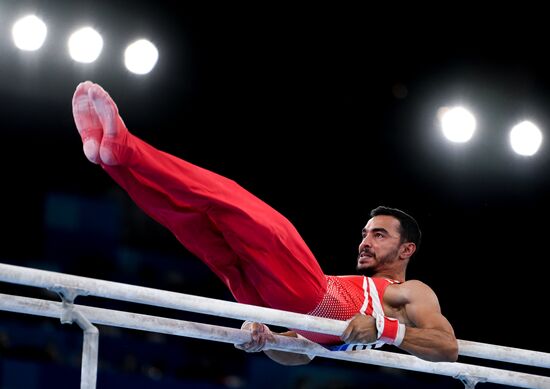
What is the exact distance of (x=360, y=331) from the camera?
3.56 meters

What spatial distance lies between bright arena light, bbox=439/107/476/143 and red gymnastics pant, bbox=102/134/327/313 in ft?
14.0

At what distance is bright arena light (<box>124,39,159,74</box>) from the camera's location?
7.15 metres

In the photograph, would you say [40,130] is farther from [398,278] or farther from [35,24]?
[398,278]

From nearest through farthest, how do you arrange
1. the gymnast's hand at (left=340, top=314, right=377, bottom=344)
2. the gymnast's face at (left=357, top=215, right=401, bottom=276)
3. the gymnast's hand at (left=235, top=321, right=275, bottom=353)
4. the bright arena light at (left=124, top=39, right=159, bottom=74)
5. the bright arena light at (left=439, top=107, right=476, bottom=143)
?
1. the gymnast's hand at (left=340, top=314, right=377, bottom=344)
2. the gymnast's hand at (left=235, top=321, right=275, bottom=353)
3. the gymnast's face at (left=357, top=215, right=401, bottom=276)
4. the bright arena light at (left=124, top=39, right=159, bottom=74)
5. the bright arena light at (left=439, top=107, right=476, bottom=143)

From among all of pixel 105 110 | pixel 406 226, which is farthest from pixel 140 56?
pixel 105 110

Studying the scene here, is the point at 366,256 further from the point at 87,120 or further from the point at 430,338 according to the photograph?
the point at 87,120

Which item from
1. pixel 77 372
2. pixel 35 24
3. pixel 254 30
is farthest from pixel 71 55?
pixel 77 372

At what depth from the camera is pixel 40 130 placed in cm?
859

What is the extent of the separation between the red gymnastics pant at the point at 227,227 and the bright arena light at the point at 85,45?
11.5ft

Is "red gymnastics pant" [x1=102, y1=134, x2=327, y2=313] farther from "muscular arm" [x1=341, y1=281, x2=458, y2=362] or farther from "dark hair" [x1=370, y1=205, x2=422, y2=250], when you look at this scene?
"dark hair" [x1=370, y1=205, x2=422, y2=250]

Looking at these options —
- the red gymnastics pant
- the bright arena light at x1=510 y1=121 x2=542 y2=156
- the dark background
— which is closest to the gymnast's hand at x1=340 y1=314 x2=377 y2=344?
the red gymnastics pant

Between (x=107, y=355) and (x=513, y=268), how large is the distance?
4494 mm

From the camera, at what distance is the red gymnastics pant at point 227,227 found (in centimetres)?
354

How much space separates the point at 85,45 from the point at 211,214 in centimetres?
370
